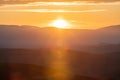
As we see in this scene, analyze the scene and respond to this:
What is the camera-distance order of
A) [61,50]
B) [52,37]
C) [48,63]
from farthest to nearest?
[52,37] < [61,50] < [48,63]

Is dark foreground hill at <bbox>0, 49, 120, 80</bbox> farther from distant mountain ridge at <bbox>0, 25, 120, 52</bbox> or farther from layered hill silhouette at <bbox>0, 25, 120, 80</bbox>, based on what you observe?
distant mountain ridge at <bbox>0, 25, 120, 52</bbox>

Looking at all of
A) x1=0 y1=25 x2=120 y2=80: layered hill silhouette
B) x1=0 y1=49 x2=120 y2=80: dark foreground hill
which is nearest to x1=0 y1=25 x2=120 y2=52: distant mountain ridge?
x1=0 y1=25 x2=120 y2=80: layered hill silhouette

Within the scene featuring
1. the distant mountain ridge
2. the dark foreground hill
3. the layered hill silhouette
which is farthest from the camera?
the distant mountain ridge

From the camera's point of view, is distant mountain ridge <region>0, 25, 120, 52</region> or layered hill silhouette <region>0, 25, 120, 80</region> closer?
layered hill silhouette <region>0, 25, 120, 80</region>

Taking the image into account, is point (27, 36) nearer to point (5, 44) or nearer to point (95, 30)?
point (5, 44)

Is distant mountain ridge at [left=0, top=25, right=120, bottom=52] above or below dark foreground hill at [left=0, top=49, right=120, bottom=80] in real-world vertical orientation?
below

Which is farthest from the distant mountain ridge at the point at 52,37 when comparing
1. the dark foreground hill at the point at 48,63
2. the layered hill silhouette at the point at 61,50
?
the dark foreground hill at the point at 48,63

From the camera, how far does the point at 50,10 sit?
50.3 meters

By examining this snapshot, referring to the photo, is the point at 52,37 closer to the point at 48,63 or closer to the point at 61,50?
the point at 61,50

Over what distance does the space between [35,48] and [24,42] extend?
339cm

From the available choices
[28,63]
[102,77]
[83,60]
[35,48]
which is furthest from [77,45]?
[102,77]

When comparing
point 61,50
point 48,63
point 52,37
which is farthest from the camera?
point 52,37

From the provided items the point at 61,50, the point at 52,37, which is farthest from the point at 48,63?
the point at 52,37

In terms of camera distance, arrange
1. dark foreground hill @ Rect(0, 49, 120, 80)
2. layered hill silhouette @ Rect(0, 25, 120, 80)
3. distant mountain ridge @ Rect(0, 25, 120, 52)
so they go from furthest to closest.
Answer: distant mountain ridge @ Rect(0, 25, 120, 52) < layered hill silhouette @ Rect(0, 25, 120, 80) < dark foreground hill @ Rect(0, 49, 120, 80)
